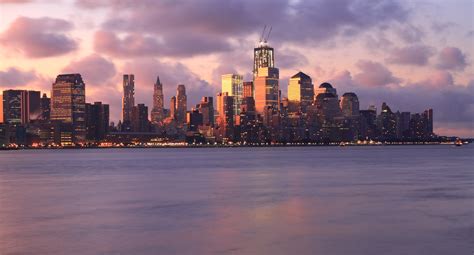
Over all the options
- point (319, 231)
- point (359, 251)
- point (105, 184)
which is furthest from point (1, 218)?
point (105, 184)

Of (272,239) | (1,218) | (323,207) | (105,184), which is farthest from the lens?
(105,184)

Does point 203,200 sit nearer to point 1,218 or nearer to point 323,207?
point 323,207

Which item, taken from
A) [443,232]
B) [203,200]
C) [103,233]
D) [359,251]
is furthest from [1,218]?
[443,232]

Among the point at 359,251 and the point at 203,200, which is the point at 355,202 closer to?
the point at 203,200

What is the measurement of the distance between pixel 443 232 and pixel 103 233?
17.0 metres

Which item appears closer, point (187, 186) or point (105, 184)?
point (187, 186)

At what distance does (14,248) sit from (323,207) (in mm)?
22057

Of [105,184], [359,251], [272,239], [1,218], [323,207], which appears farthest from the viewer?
[105,184]

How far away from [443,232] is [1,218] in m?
25.5

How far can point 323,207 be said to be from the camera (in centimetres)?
4250

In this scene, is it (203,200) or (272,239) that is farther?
(203,200)

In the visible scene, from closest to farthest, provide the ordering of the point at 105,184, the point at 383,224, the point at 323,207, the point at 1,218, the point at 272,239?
1. the point at 272,239
2. the point at 383,224
3. the point at 1,218
4. the point at 323,207
5. the point at 105,184

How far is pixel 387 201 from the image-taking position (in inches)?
1823

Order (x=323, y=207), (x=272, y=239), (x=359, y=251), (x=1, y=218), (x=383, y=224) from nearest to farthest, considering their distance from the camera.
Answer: (x=359, y=251), (x=272, y=239), (x=383, y=224), (x=1, y=218), (x=323, y=207)
